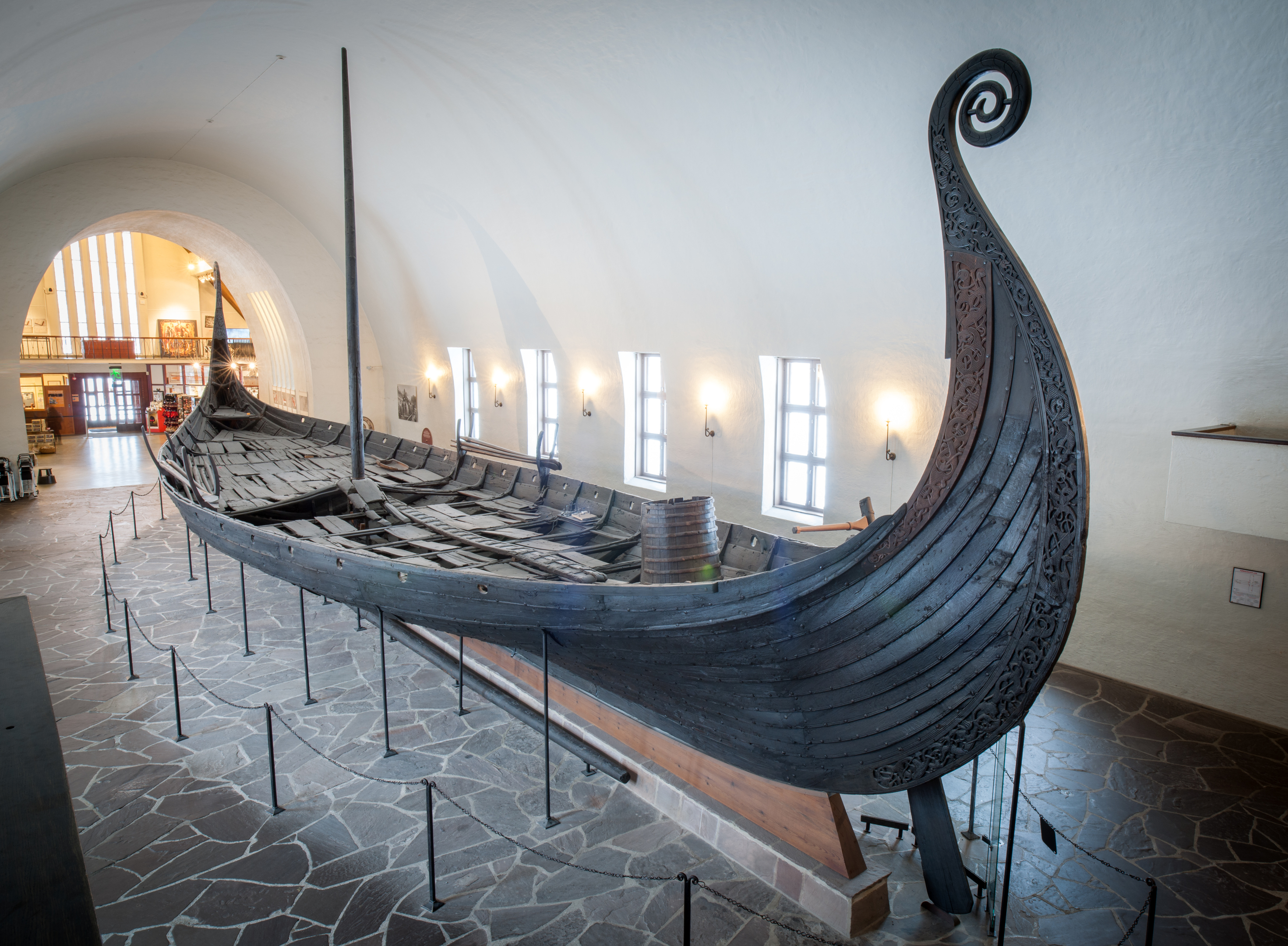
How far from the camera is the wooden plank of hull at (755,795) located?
11.6 ft

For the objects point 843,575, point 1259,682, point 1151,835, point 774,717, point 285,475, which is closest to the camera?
point 843,575

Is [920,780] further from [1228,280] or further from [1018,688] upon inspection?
[1228,280]

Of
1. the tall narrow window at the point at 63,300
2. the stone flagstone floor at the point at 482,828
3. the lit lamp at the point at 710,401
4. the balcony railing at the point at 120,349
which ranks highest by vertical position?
the tall narrow window at the point at 63,300

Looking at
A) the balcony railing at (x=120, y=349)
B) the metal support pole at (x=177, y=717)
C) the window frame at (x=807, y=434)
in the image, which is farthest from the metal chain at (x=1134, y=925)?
the balcony railing at (x=120, y=349)

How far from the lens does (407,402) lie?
16266mm

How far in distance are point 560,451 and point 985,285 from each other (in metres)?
9.98

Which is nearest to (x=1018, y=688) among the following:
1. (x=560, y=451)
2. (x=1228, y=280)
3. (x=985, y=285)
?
(x=985, y=285)

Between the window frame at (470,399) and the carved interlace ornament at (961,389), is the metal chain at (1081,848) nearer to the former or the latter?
the carved interlace ornament at (961,389)

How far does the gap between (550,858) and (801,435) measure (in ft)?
20.4

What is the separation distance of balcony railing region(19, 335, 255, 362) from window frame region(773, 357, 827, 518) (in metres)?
19.7

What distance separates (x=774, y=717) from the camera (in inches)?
137

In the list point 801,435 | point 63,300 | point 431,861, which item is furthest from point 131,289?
point 431,861

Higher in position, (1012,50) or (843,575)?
(1012,50)

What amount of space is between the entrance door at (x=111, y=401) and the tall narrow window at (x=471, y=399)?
54.8 feet
